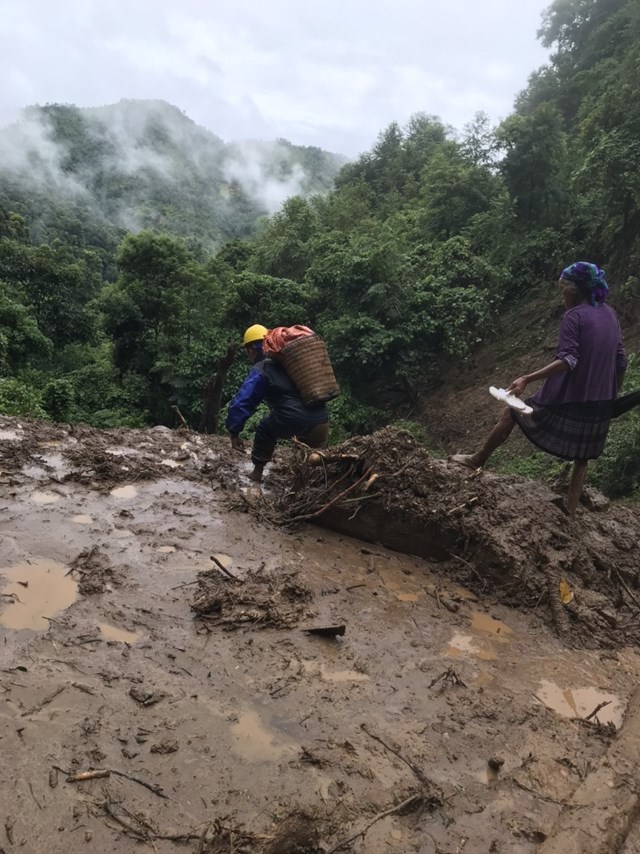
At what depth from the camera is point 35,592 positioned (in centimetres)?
321

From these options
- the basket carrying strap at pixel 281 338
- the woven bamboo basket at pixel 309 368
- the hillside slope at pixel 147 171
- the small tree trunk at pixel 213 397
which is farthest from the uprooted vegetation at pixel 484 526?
the hillside slope at pixel 147 171

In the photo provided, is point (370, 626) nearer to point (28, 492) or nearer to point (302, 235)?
point (28, 492)

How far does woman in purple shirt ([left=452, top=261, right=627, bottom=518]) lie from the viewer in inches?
147

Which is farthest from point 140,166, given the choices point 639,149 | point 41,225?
point 639,149

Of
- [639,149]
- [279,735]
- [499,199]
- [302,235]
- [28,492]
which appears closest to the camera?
[279,735]

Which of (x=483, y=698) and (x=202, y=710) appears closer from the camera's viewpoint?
(x=202, y=710)

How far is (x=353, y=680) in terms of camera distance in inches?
106

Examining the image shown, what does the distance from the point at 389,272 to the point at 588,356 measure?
9030mm

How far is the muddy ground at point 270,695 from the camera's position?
194cm

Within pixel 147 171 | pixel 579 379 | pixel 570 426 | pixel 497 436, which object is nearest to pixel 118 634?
pixel 497 436

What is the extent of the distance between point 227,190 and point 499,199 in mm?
67573

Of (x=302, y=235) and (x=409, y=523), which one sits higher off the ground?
(x=302, y=235)

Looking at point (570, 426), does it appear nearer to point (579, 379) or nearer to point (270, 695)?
point (579, 379)

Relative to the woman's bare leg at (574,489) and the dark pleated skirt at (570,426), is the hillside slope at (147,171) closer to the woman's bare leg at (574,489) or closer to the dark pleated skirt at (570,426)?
the dark pleated skirt at (570,426)
